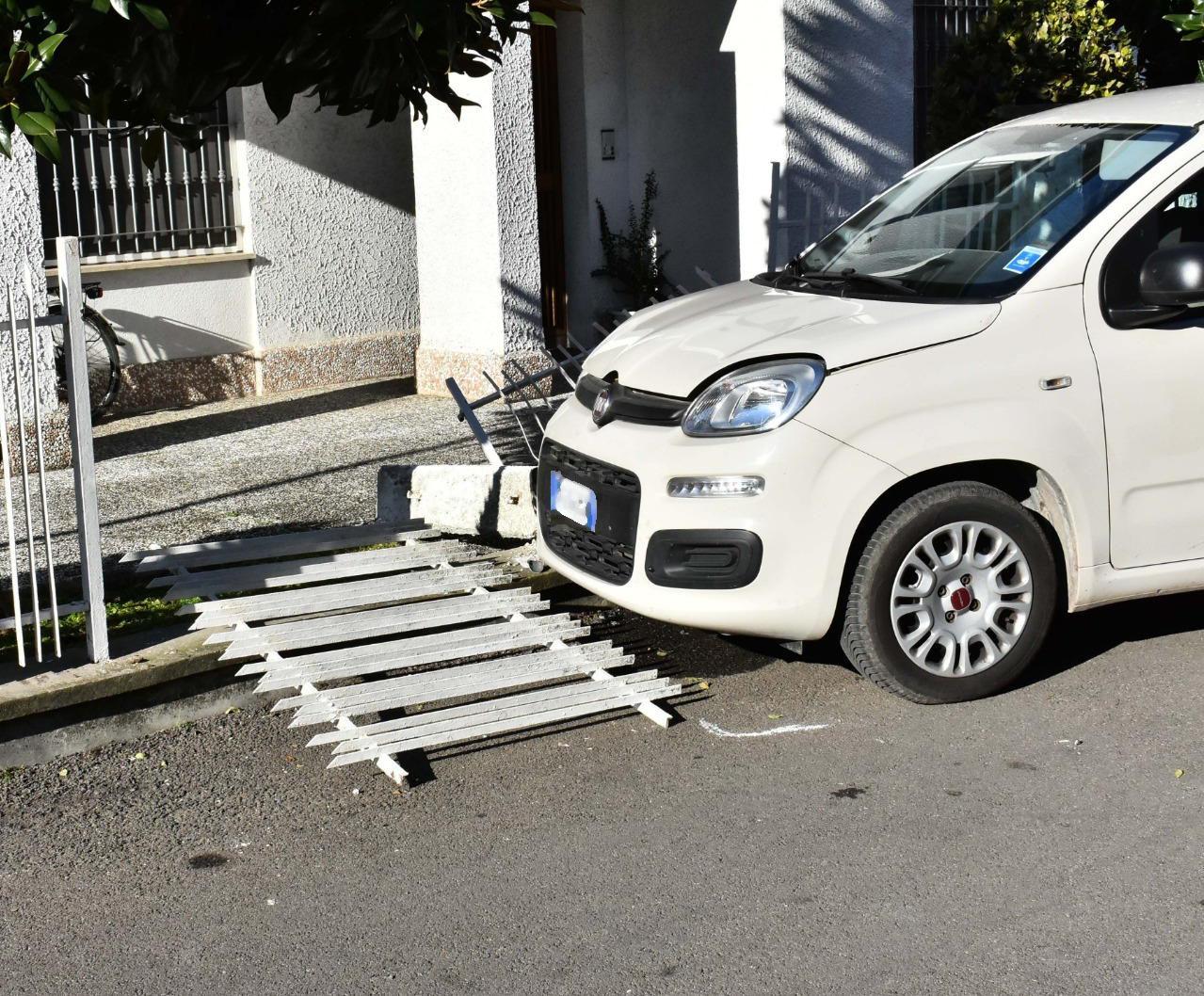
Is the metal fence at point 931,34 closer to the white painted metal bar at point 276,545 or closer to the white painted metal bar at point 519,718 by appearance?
the white painted metal bar at point 276,545

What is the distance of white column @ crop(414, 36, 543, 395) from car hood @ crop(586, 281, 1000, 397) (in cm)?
496

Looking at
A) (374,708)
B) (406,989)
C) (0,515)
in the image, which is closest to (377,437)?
(0,515)

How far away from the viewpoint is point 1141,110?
555cm

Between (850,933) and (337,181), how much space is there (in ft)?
29.5

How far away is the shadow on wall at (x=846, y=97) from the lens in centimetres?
1073

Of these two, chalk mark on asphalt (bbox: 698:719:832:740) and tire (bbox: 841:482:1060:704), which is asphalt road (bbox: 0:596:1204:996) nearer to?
chalk mark on asphalt (bbox: 698:719:832:740)

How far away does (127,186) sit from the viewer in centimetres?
1073

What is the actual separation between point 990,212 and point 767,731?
202cm

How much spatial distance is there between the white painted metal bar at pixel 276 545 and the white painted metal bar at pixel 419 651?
3.88 ft

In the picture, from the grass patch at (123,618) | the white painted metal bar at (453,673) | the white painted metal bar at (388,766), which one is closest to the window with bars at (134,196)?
the grass patch at (123,618)

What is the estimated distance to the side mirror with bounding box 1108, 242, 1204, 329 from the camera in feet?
16.3

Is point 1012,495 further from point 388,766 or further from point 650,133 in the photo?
point 650,133

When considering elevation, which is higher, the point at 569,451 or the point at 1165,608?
the point at 569,451

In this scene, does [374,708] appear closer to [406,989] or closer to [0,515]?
[406,989]
